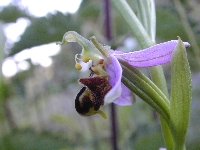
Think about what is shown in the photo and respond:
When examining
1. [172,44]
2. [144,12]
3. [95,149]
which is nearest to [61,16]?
[144,12]

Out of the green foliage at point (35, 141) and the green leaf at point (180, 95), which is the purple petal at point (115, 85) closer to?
the green leaf at point (180, 95)

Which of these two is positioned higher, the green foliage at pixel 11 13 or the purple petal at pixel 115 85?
the green foliage at pixel 11 13

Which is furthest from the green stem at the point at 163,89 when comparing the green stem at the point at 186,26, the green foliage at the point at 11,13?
the green foliage at the point at 11,13

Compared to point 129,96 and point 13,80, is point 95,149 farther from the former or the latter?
point 129,96

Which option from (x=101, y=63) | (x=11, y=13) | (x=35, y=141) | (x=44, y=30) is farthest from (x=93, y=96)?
(x=11, y=13)

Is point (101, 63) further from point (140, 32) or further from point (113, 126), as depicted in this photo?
point (113, 126)

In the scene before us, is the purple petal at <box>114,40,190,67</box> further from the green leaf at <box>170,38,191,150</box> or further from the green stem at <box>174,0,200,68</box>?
the green stem at <box>174,0,200,68</box>

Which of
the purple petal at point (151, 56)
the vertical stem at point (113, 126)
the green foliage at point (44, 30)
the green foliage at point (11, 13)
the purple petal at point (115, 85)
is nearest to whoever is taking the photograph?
the purple petal at point (115, 85)

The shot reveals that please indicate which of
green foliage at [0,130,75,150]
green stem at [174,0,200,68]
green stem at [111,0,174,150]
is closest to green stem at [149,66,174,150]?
green stem at [111,0,174,150]
